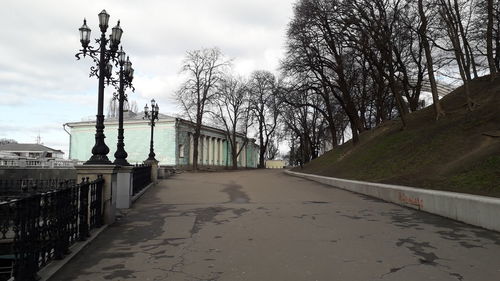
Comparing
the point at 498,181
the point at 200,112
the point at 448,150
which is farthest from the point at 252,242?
the point at 200,112

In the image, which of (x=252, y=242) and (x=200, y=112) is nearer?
(x=252, y=242)

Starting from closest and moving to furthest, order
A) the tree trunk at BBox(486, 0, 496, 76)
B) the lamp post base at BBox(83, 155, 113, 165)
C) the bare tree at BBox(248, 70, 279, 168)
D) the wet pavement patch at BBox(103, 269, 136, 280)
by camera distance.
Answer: the wet pavement patch at BBox(103, 269, 136, 280) → the lamp post base at BBox(83, 155, 113, 165) → the tree trunk at BBox(486, 0, 496, 76) → the bare tree at BBox(248, 70, 279, 168)

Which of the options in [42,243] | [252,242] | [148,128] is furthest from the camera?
[148,128]

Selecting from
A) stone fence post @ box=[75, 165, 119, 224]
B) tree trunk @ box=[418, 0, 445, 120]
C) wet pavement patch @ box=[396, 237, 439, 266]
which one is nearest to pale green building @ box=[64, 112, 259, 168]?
tree trunk @ box=[418, 0, 445, 120]

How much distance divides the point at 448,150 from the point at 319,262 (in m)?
14.3

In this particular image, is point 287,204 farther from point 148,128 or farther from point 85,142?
point 85,142

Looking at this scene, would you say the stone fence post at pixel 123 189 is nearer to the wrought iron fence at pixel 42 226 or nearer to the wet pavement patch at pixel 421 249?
the wrought iron fence at pixel 42 226

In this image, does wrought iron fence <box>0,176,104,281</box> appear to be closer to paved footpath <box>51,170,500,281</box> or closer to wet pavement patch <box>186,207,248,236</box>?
paved footpath <box>51,170,500,281</box>

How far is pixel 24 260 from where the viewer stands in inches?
214

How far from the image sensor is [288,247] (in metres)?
8.28

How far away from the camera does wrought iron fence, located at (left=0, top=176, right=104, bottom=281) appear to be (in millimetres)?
5215

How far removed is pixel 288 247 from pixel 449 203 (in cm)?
576

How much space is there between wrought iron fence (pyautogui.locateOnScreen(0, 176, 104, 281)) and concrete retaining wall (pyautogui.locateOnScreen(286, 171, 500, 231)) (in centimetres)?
868

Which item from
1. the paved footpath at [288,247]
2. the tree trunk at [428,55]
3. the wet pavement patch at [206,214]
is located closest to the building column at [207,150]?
the tree trunk at [428,55]
